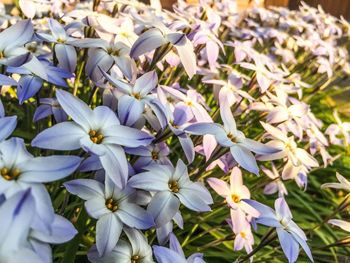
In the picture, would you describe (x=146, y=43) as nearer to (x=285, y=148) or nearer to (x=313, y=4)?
(x=285, y=148)

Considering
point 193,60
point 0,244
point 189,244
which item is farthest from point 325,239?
point 0,244

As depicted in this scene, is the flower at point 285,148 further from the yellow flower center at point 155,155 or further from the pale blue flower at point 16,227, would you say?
the pale blue flower at point 16,227

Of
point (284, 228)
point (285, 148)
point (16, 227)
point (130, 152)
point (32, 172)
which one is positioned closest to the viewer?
point (16, 227)

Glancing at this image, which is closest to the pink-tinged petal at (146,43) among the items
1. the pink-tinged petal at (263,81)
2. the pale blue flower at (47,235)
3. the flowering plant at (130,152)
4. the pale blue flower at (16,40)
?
the flowering plant at (130,152)

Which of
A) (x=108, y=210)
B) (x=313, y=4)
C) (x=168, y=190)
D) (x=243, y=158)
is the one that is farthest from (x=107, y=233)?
(x=313, y=4)

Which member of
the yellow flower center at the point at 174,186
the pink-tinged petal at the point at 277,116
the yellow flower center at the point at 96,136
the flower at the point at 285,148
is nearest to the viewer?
the yellow flower center at the point at 96,136

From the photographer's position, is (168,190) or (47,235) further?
(168,190)

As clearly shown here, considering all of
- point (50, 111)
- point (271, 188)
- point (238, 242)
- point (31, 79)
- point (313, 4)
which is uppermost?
point (31, 79)
